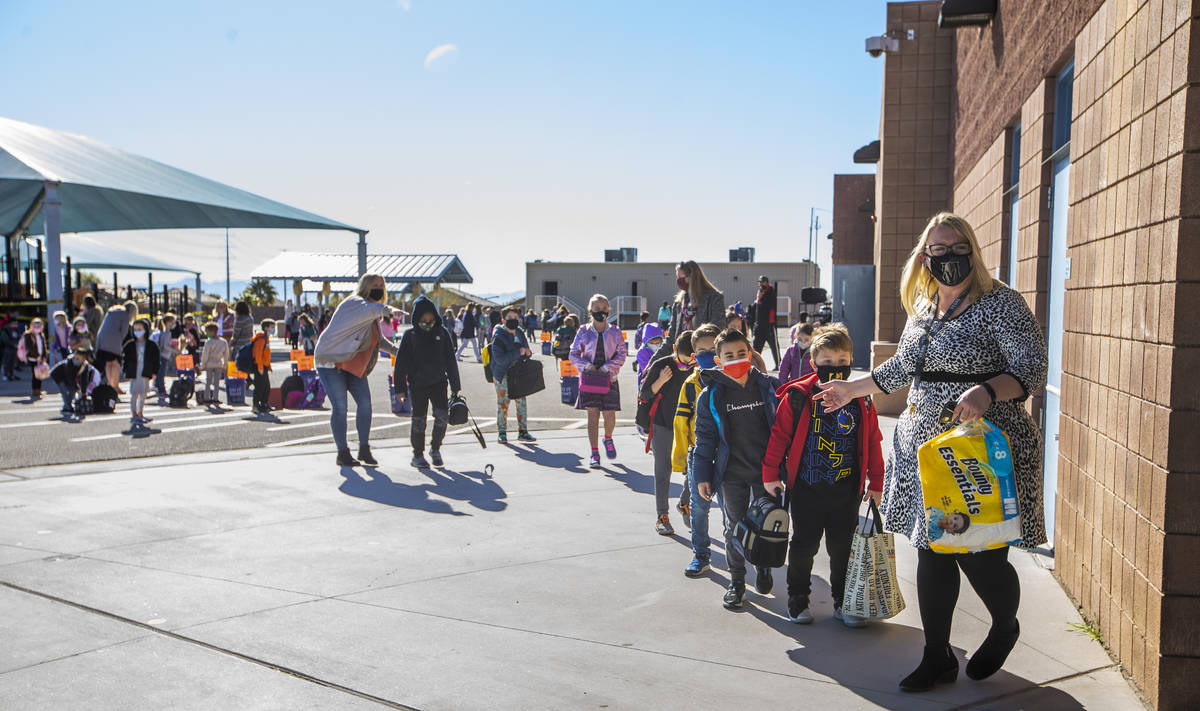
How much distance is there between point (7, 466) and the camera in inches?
346

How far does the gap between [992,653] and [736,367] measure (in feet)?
5.94

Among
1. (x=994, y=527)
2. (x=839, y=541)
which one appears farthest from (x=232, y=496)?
(x=994, y=527)

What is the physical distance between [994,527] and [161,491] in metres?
6.56

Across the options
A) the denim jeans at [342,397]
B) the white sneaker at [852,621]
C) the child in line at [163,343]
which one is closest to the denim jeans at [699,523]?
the white sneaker at [852,621]

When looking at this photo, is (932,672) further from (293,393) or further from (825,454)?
(293,393)

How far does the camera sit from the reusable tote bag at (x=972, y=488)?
329 centimetres

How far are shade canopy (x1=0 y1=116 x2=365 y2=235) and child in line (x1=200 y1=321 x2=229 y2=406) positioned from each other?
12.0 m

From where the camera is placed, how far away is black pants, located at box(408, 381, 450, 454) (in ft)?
28.9

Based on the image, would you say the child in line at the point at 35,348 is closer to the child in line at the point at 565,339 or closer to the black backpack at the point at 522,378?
the child in line at the point at 565,339

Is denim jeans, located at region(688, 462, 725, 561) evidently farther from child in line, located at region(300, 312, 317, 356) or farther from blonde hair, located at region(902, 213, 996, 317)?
child in line, located at region(300, 312, 317, 356)

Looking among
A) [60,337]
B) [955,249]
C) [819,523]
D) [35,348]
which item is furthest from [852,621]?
[35,348]

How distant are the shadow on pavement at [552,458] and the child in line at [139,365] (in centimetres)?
513

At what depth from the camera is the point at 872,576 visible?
4.30m

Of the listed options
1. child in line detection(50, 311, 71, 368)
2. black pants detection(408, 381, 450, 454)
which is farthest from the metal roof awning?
black pants detection(408, 381, 450, 454)
